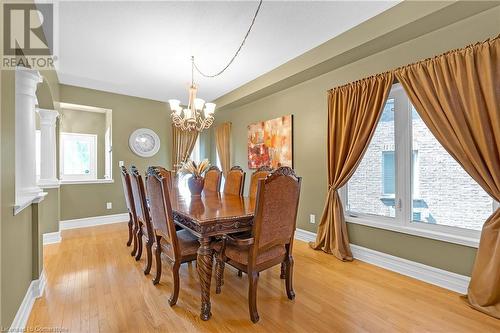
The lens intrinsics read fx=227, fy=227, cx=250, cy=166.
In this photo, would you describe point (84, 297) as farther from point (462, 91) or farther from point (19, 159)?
point (462, 91)

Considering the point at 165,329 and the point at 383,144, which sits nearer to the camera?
Result: the point at 165,329

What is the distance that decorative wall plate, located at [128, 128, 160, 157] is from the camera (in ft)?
15.9

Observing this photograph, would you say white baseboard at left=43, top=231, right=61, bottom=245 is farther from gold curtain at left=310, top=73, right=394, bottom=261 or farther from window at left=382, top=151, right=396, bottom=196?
window at left=382, top=151, right=396, bottom=196

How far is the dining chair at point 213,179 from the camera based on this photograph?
3566 mm

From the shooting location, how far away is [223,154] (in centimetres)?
529

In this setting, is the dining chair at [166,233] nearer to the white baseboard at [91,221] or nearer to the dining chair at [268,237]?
the dining chair at [268,237]

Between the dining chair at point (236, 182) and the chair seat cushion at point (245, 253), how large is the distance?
4.18 ft

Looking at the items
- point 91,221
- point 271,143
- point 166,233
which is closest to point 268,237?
point 166,233

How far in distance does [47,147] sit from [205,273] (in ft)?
10.5

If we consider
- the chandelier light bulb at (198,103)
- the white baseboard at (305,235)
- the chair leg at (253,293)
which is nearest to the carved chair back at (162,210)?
the chair leg at (253,293)

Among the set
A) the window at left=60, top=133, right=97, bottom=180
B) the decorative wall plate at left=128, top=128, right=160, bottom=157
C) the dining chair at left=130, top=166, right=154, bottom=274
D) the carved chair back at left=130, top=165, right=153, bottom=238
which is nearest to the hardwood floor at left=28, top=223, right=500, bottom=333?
the dining chair at left=130, top=166, right=154, bottom=274

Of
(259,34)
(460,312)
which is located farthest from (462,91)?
(259,34)

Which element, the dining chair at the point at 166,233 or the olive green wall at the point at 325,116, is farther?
the olive green wall at the point at 325,116

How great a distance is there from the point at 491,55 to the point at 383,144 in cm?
115
